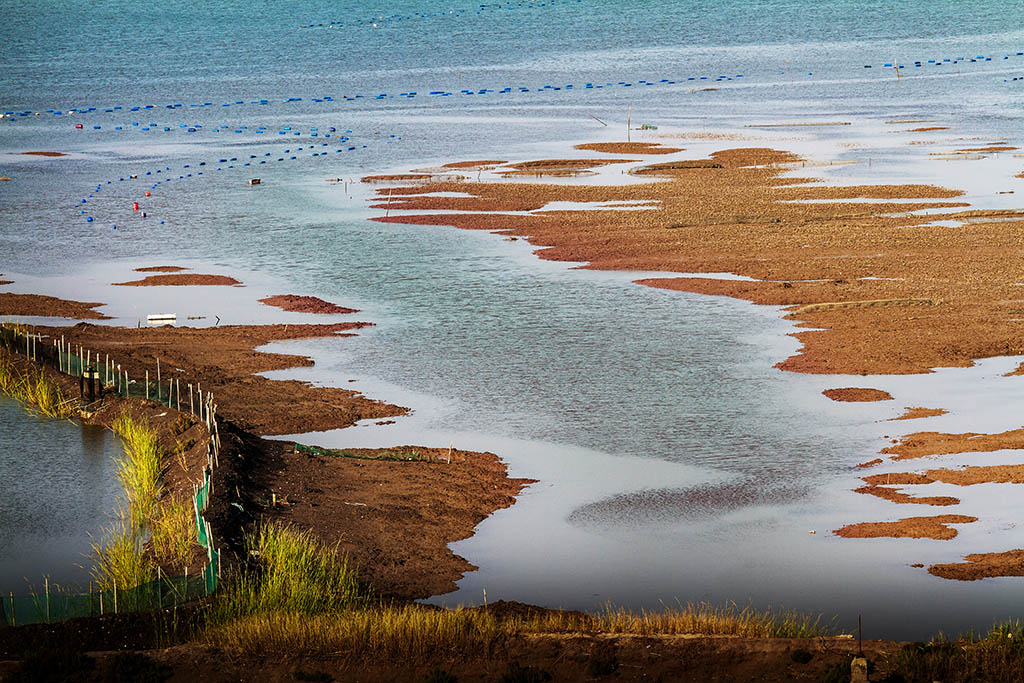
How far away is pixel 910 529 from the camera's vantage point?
2164cm

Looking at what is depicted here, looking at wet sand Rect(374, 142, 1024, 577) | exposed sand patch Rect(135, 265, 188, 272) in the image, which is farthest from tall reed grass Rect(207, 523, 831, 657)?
exposed sand patch Rect(135, 265, 188, 272)

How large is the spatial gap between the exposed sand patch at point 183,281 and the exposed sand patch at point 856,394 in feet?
68.0

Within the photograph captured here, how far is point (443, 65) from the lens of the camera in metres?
150

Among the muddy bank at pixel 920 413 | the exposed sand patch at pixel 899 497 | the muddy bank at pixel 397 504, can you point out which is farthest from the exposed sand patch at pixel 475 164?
the exposed sand patch at pixel 899 497

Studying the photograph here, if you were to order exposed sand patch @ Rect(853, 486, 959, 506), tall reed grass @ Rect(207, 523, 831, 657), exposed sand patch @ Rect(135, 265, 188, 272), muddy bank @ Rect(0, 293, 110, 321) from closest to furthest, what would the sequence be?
tall reed grass @ Rect(207, 523, 831, 657)
exposed sand patch @ Rect(853, 486, 959, 506)
muddy bank @ Rect(0, 293, 110, 321)
exposed sand patch @ Rect(135, 265, 188, 272)

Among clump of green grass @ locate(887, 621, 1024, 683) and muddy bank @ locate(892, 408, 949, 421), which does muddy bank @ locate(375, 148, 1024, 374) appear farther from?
clump of green grass @ locate(887, 621, 1024, 683)

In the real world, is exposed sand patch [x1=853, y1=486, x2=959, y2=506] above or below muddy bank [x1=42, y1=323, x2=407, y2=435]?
below

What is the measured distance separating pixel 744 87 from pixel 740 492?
337ft

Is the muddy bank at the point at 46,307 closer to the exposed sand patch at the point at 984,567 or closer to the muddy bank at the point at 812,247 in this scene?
the muddy bank at the point at 812,247

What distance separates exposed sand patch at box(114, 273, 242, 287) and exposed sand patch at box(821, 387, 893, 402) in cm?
2074

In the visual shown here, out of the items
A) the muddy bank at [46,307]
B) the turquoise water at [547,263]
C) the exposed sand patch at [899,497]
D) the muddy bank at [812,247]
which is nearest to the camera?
the turquoise water at [547,263]

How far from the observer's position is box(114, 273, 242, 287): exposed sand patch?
44.0m

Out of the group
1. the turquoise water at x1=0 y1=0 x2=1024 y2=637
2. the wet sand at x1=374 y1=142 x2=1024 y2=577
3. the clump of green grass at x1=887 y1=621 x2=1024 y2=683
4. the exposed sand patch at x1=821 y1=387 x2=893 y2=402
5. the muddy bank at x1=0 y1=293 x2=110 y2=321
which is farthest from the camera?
the muddy bank at x1=0 y1=293 x2=110 y2=321

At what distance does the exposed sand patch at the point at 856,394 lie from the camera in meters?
29.0
